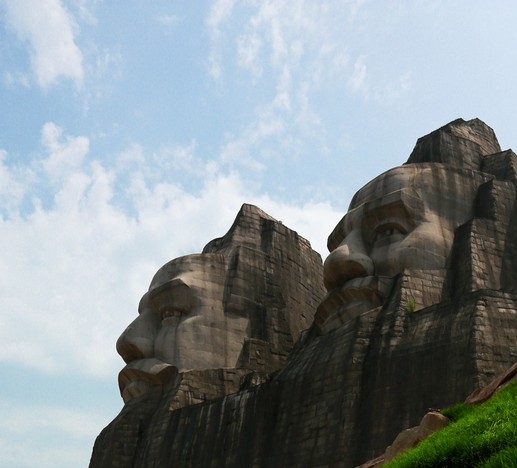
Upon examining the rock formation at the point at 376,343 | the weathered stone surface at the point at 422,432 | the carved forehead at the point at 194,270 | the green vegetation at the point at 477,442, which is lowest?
the green vegetation at the point at 477,442

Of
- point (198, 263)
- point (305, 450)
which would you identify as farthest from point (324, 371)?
point (198, 263)

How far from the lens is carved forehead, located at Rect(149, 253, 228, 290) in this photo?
22.9 meters

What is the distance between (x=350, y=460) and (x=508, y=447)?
338 inches

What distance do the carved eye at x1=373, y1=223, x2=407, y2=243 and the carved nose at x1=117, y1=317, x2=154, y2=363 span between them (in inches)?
233

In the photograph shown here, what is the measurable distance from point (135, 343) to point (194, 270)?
208 centimetres

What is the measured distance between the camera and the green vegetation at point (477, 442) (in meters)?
6.85

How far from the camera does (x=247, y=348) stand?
2256cm

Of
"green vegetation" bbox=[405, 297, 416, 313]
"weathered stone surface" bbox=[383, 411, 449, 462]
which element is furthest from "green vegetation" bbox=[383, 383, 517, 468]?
"green vegetation" bbox=[405, 297, 416, 313]

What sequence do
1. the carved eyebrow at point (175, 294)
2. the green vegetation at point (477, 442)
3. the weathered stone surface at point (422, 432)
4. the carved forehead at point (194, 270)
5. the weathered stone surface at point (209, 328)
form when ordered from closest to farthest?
the green vegetation at point (477, 442)
the weathered stone surface at point (422, 432)
the weathered stone surface at point (209, 328)
the carved eyebrow at point (175, 294)
the carved forehead at point (194, 270)

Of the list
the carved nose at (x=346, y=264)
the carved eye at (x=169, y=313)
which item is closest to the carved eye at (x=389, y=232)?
the carved nose at (x=346, y=264)

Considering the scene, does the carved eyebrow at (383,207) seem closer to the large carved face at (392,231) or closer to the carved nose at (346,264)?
the large carved face at (392,231)

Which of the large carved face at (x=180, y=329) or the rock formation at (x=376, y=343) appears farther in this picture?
the large carved face at (x=180, y=329)

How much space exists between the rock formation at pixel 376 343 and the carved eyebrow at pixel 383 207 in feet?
0.08

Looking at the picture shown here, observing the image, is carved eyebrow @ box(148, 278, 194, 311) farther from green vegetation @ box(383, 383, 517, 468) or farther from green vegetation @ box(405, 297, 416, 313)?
green vegetation @ box(383, 383, 517, 468)
